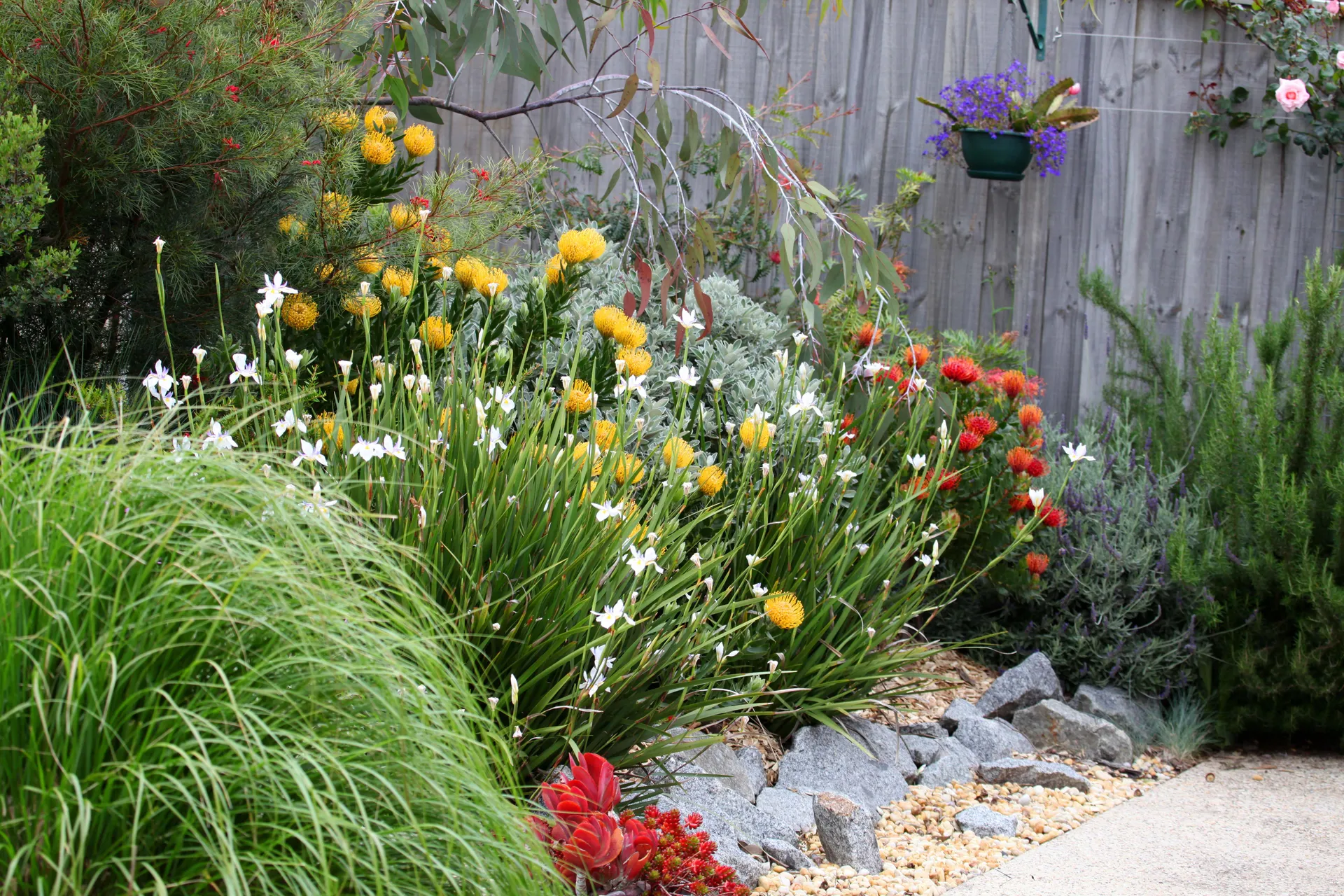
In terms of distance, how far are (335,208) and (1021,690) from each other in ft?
8.11

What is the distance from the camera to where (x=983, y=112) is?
5.34 meters

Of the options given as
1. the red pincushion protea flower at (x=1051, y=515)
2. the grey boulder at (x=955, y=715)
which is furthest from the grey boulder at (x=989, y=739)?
the red pincushion protea flower at (x=1051, y=515)

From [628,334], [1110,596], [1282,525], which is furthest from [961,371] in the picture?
[628,334]

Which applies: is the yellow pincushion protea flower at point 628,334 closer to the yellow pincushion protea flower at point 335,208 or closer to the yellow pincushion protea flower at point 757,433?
the yellow pincushion protea flower at point 757,433

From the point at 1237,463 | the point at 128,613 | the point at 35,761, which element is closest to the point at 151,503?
the point at 128,613

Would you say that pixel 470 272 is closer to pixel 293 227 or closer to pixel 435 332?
pixel 435 332

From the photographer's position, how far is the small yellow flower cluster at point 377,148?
2801 mm

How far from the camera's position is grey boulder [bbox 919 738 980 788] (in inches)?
125

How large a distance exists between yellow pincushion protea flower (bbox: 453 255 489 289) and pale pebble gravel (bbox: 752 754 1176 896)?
4.89 feet

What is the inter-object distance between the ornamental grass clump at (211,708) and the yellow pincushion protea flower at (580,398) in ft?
3.45

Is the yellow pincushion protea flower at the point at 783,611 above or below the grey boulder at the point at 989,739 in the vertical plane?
above

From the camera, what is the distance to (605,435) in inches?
102

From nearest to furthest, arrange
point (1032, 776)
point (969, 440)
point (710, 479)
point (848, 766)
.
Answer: point (710, 479) → point (848, 766) → point (1032, 776) → point (969, 440)

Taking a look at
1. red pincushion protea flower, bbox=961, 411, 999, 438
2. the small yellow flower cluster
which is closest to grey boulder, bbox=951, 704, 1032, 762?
red pincushion protea flower, bbox=961, 411, 999, 438
